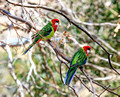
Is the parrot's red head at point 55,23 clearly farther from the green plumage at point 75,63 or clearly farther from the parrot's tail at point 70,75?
the parrot's tail at point 70,75

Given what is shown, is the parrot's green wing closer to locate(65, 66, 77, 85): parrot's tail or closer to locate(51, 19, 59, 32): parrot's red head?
locate(65, 66, 77, 85): parrot's tail

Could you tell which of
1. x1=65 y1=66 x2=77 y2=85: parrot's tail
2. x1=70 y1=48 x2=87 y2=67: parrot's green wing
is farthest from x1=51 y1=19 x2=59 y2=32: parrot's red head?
x1=65 y1=66 x2=77 y2=85: parrot's tail

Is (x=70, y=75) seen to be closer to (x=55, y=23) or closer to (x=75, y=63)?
(x=75, y=63)

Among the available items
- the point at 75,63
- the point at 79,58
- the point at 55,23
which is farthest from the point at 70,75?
the point at 55,23

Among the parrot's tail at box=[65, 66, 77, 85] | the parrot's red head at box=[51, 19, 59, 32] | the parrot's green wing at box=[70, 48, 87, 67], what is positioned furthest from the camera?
the parrot's red head at box=[51, 19, 59, 32]

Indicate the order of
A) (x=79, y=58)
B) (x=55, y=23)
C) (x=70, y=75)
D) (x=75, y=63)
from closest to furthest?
(x=70, y=75) < (x=75, y=63) < (x=79, y=58) < (x=55, y=23)

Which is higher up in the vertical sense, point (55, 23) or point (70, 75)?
point (55, 23)

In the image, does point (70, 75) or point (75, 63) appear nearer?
point (70, 75)

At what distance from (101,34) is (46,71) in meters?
2.37

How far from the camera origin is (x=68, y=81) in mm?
2500

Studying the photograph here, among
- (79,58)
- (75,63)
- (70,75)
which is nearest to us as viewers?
(70,75)

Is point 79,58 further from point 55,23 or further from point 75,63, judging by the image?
point 55,23

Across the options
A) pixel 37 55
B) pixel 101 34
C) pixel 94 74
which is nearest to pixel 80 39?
pixel 101 34

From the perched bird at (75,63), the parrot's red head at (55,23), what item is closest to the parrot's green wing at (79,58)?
the perched bird at (75,63)
